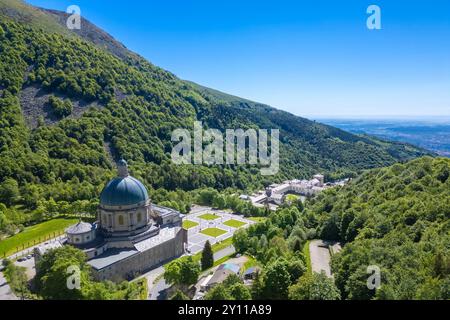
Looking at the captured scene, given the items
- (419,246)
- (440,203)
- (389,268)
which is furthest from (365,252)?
(440,203)

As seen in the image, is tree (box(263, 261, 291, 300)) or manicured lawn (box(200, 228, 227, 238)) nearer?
tree (box(263, 261, 291, 300))

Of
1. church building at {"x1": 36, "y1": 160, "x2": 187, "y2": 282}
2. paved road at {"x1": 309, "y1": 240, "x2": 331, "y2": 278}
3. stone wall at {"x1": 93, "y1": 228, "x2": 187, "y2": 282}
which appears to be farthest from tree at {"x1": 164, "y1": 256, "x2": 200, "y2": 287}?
paved road at {"x1": 309, "y1": 240, "x2": 331, "y2": 278}

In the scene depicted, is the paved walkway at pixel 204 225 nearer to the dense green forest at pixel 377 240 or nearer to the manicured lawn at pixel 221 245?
the manicured lawn at pixel 221 245

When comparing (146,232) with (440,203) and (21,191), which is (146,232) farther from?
(440,203)

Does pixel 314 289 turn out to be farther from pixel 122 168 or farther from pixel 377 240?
pixel 122 168

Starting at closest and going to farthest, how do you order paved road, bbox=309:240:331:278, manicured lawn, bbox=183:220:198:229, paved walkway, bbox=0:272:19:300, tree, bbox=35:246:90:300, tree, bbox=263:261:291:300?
tree, bbox=263:261:291:300
tree, bbox=35:246:90:300
paved walkway, bbox=0:272:19:300
paved road, bbox=309:240:331:278
manicured lawn, bbox=183:220:198:229

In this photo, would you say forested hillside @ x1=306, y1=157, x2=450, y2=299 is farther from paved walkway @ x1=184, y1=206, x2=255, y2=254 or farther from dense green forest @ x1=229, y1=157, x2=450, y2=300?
paved walkway @ x1=184, y1=206, x2=255, y2=254
